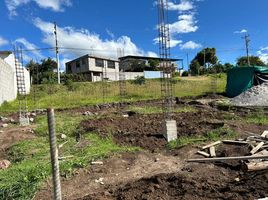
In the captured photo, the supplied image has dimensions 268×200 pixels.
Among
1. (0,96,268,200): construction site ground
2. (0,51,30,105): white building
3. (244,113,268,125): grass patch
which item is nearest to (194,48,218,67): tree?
(0,51,30,105): white building

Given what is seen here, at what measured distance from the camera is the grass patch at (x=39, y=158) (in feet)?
14.7

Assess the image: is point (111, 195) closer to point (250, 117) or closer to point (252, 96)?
point (250, 117)

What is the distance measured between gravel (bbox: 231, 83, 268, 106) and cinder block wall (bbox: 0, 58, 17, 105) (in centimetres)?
1282

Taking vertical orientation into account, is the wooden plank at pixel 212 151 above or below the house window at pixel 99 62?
below

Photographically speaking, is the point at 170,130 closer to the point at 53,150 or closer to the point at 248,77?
the point at 53,150

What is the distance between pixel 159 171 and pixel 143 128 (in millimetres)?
3727

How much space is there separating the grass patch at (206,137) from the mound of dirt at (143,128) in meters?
0.27

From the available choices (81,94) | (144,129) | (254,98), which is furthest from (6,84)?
(254,98)

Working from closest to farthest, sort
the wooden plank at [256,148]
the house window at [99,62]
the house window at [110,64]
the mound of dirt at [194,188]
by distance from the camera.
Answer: the mound of dirt at [194,188], the wooden plank at [256,148], the house window at [99,62], the house window at [110,64]

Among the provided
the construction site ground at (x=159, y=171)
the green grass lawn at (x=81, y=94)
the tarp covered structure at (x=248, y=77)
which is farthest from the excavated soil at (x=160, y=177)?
the green grass lawn at (x=81, y=94)

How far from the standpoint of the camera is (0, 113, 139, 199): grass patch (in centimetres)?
448

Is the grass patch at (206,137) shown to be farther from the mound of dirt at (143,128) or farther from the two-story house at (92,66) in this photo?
the two-story house at (92,66)

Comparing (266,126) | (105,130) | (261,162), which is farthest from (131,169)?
(266,126)

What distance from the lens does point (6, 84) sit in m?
17.6
